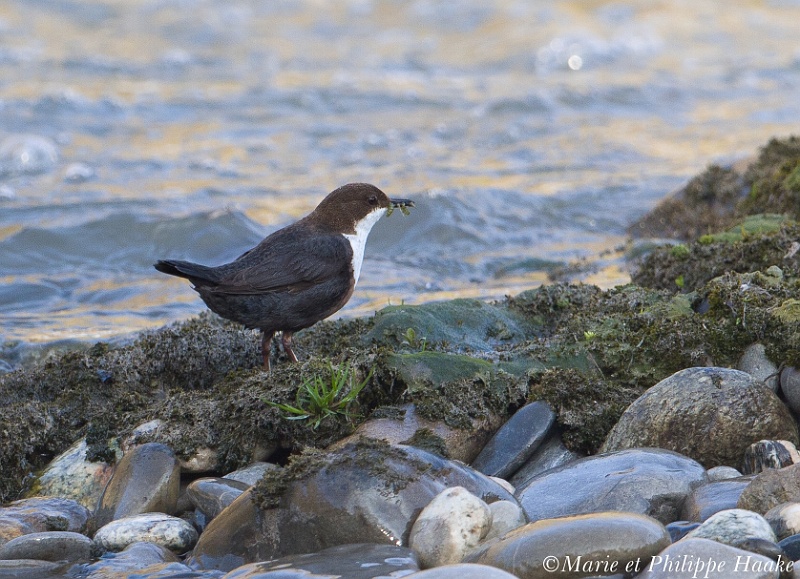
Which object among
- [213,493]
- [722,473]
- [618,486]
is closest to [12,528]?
[213,493]

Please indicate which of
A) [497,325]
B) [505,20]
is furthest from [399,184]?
[505,20]

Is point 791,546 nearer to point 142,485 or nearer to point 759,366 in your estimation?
point 759,366

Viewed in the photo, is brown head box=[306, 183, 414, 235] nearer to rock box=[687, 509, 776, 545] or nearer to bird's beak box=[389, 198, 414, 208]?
bird's beak box=[389, 198, 414, 208]

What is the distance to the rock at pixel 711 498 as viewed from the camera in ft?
11.3

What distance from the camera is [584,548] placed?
3047 mm

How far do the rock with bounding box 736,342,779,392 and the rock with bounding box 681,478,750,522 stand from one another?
2.47 ft

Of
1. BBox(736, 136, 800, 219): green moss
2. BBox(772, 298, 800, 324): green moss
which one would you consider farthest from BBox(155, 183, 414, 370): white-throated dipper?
BBox(736, 136, 800, 219): green moss

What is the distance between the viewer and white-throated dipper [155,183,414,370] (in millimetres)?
4938

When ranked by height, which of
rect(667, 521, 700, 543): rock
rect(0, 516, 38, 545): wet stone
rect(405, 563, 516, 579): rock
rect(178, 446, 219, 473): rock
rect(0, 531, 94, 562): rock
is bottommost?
rect(667, 521, 700, 543): rock

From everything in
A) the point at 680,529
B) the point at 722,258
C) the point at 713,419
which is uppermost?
the point at 722,258

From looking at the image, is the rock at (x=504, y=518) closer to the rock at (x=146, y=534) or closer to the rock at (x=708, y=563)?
the rock at (x=708, y=563)

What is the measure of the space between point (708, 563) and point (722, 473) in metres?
0.93

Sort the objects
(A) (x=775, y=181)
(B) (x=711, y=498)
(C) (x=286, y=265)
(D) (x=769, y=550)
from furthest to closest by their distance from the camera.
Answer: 1. (A) (x=775, y=181)
2. (C) (x=286, y=265)
3. (B) (x=711, y=498)
4. (D) (x=769, y=550)

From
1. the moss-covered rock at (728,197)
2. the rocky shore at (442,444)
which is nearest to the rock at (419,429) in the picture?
the rocky shore at (442,444)
